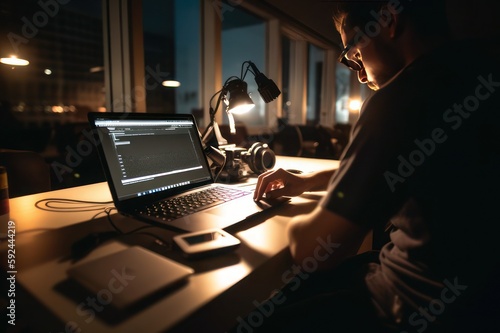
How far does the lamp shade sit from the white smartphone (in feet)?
2.80

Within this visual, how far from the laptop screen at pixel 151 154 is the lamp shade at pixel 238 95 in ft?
0.90

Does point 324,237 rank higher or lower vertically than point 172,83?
lower

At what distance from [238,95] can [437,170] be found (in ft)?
3.24

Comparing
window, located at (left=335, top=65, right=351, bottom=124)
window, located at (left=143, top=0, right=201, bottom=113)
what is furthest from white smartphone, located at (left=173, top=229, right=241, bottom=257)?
window, located at (left=335, top=65, right=351, bottom=124)

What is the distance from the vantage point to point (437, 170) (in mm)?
549

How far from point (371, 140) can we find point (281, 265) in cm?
31

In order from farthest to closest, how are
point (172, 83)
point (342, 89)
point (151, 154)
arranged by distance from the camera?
1. point (342, 89)
2. point (172, 83)
3. point (151, 154)

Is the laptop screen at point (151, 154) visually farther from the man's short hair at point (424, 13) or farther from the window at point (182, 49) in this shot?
the window at point (182, 49)

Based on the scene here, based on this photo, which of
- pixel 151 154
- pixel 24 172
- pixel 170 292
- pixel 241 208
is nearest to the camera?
pixel 170 292

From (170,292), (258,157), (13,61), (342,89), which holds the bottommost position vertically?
(170,292)

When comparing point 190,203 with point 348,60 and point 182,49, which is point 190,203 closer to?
point 348,60

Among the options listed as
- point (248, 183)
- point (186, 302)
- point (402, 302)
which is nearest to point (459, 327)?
point (402, 302)

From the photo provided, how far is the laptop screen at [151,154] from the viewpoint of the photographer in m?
0.86

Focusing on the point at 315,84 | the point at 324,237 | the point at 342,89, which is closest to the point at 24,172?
the point at 324,237
